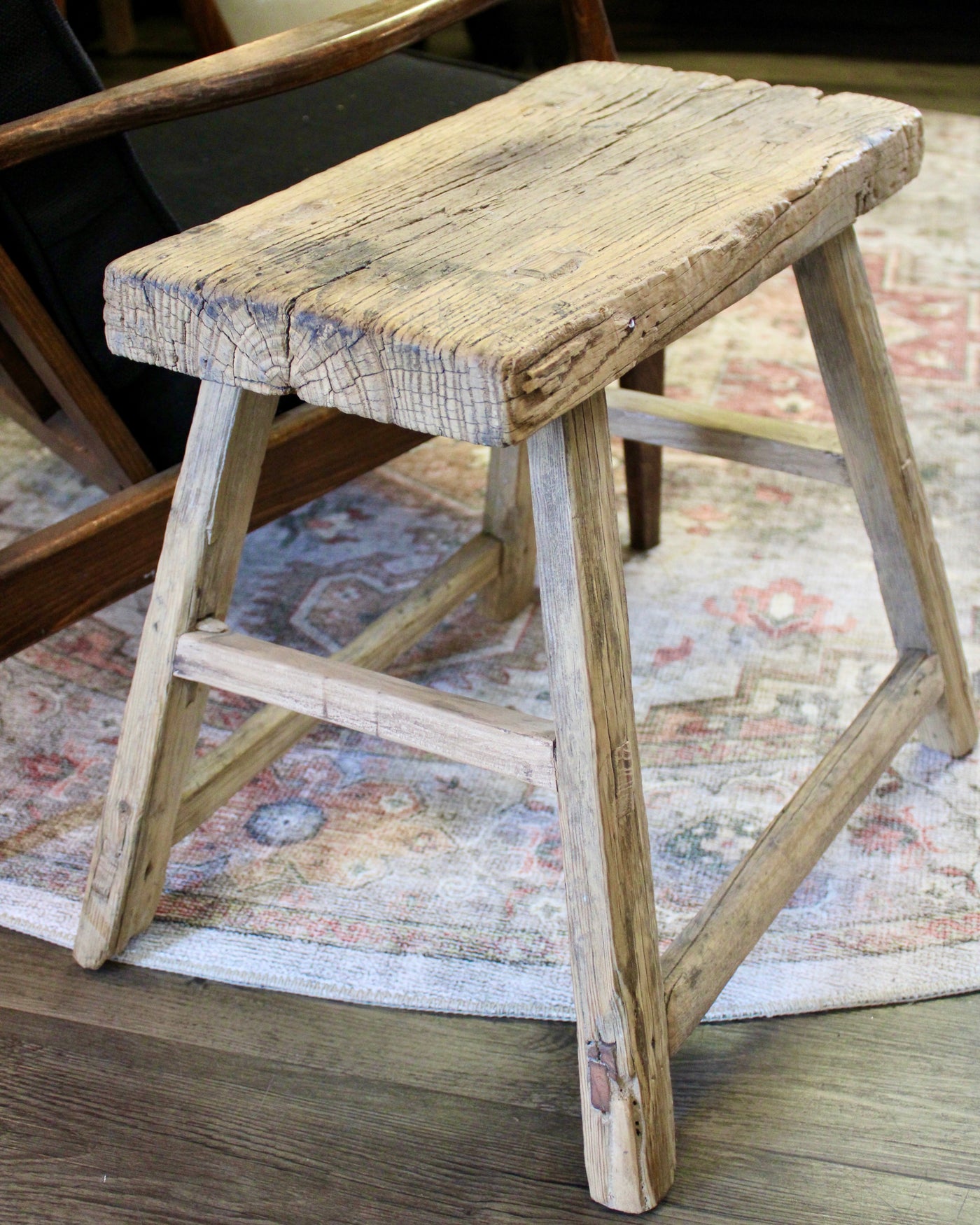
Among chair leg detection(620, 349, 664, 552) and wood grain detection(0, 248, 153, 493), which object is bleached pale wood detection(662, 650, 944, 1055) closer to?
chair leg detection(620, 349, 664, 552)

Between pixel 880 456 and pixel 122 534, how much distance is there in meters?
0.69

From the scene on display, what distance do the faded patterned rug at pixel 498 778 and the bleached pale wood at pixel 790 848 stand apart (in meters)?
0.10

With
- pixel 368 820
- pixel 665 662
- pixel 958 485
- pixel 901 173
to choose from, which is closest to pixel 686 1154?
pixel 368 820

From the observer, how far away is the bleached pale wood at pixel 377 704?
0.87 m

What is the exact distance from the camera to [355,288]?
78cm

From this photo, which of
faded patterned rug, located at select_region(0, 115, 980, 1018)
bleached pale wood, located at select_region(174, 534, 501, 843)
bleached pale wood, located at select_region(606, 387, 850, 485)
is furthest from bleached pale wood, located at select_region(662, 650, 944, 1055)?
bleached pale wood, located at select_region(174, 534, 501, 843)

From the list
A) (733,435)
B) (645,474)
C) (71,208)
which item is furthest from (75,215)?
(645,474)

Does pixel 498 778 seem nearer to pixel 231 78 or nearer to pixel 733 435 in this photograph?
pixel 733 435

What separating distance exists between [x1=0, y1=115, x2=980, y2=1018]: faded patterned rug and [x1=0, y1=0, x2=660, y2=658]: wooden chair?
0.86 ft

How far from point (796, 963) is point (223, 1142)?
491 millimetres

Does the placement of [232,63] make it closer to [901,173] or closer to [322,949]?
[901,173]

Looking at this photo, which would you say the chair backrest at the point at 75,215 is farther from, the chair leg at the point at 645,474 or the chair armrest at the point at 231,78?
the chair leg at the point at 645,474

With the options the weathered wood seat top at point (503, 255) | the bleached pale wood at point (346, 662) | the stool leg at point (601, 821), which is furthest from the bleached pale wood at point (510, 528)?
the stool leg at point (601, 821)

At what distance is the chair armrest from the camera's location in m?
0.99
